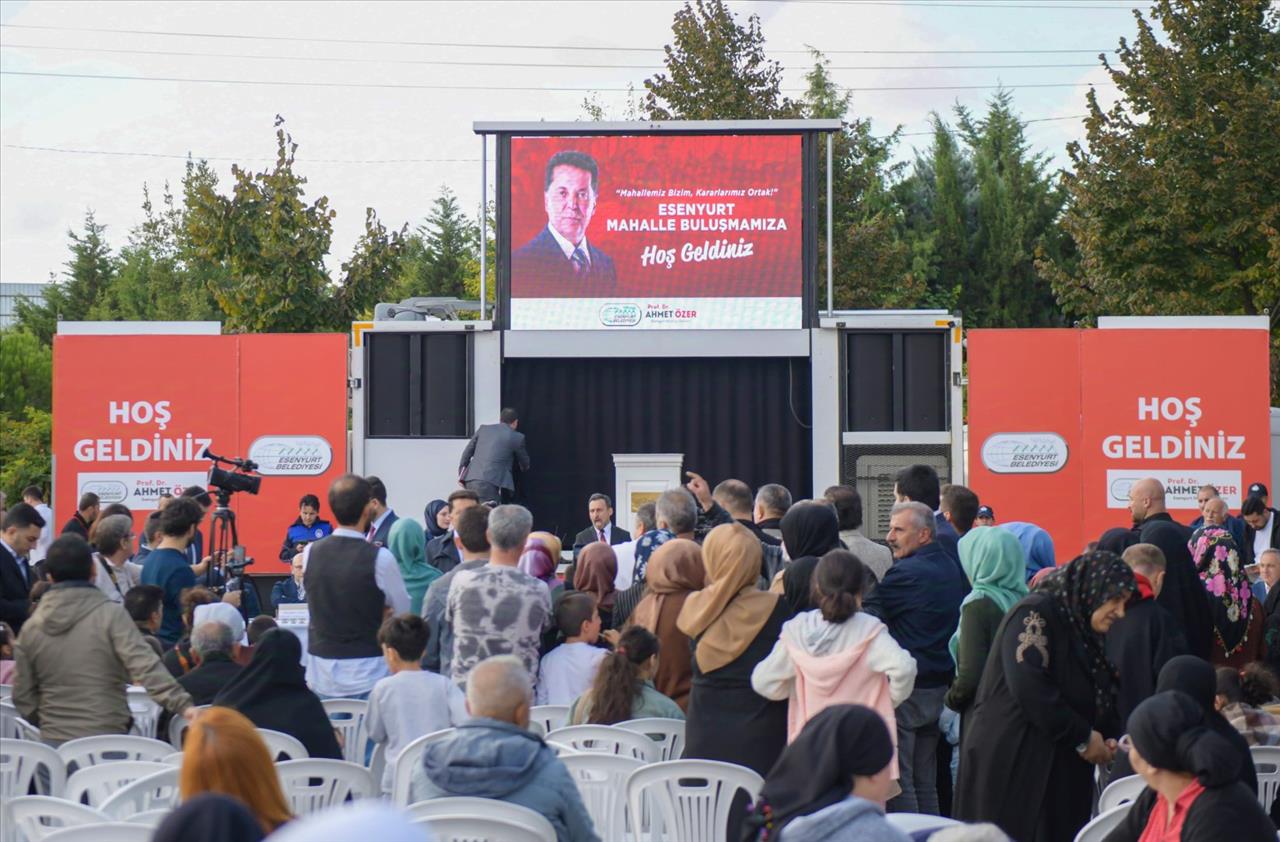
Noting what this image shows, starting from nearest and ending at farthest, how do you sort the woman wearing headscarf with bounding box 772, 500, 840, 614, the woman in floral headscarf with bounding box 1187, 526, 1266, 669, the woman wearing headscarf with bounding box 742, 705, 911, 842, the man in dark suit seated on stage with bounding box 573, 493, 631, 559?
the woman wearing headscarf with bounding box 742, 705, 911, 842 → the woman wearing headscarf with bounding box 772, 500, 840, 614 → the woman in floral headscarf with bounding box 1187, 526, 1266, 669 → the man in dark suit seated on stage with bounding box 573, 493, 631, 559

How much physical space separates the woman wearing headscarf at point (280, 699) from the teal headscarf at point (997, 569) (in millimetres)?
2215

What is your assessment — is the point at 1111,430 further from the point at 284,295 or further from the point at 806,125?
the point at 284,295

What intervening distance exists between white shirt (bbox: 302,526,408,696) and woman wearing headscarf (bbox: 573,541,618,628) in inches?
34.7

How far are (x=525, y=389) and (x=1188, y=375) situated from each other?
18.1 feet

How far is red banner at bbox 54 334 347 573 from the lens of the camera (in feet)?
43.4

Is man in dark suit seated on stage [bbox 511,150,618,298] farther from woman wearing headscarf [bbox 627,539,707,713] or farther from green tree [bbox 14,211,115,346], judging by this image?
green tree [bbox 14,211,115,346]

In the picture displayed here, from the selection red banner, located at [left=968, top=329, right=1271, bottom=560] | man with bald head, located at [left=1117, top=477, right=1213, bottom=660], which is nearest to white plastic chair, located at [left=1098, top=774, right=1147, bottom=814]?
man with bald head, located at [left=1117, top=477, right=1213, bottom=660]

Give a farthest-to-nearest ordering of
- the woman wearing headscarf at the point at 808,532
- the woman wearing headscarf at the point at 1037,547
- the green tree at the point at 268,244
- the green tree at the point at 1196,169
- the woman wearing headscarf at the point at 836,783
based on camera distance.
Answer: the green tree at the point at 268,244 < the green tree at the point at 1196,169 < the woman wearing headscarf at the point at 1037,547 < the woman wearing headscarf at the point at 808,532 < the woman wearing headscarf at the point at 836,783

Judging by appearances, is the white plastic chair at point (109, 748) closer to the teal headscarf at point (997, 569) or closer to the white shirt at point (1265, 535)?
the teal headscarf at point (997, 569)

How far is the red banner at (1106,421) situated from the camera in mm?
12758

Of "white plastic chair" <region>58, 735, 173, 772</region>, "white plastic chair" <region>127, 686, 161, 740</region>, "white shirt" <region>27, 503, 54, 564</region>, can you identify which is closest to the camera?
"white plastic chair" <region>58, 735, 173, 772</region>

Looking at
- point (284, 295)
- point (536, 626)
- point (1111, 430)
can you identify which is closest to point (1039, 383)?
point (1111, 430)

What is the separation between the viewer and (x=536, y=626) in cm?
569

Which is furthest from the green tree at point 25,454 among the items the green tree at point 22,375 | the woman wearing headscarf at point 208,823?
the woman wearing headscarf at point 208,823
